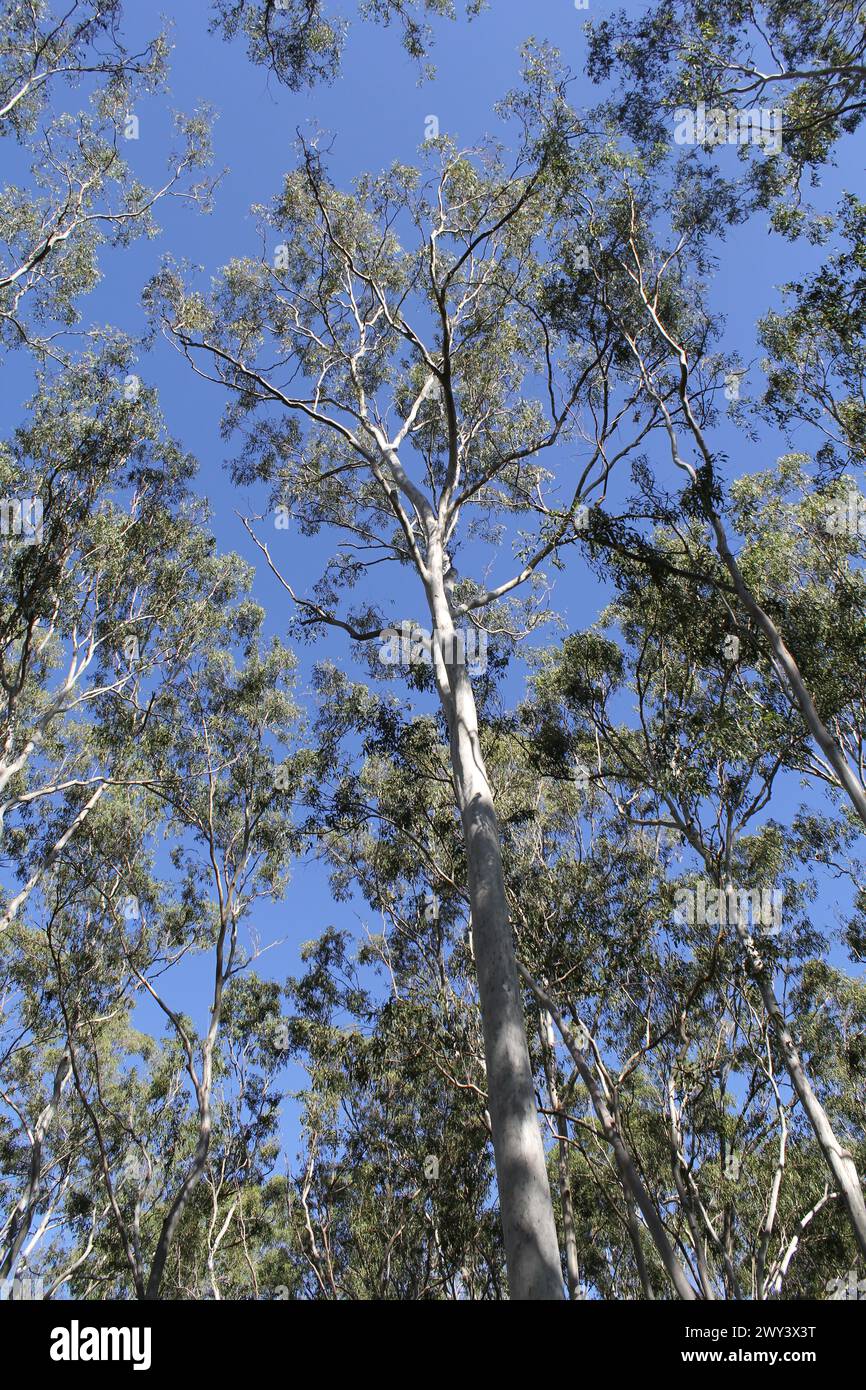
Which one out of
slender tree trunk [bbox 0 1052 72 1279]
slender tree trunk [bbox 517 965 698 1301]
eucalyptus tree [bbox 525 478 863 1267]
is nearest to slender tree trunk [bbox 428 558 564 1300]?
slender tree trunk [bbox 517 965 698 1301]

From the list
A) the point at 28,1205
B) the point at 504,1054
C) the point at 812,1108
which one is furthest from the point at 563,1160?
the point at 28,1205

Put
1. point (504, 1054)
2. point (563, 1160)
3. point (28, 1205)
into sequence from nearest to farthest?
point (504, 1054), point (563, 1160), point (28, 1205)

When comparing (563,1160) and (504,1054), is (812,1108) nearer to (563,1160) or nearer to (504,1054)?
(563,1160)

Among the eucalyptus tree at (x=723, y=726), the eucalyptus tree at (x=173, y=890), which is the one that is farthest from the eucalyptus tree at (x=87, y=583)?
the eucalyptus tree at (x=723, y=726)

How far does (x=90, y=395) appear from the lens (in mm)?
11211

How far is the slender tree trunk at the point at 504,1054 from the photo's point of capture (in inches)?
159

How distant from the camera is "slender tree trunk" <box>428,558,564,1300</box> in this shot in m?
4.05

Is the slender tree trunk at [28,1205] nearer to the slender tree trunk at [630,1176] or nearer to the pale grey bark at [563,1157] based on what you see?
the pale grey bark at [563,1157]

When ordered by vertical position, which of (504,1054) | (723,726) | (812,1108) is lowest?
(812,1108)

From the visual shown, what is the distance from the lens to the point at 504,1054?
15.7ft

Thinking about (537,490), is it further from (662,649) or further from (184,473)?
(184,473)

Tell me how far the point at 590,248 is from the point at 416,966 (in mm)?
9872

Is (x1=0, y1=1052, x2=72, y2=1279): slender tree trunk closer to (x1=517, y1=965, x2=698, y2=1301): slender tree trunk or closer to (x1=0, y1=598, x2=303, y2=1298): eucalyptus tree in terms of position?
(x1=0, y1=598, x2=303, y2=1298): eucalyptus tree
